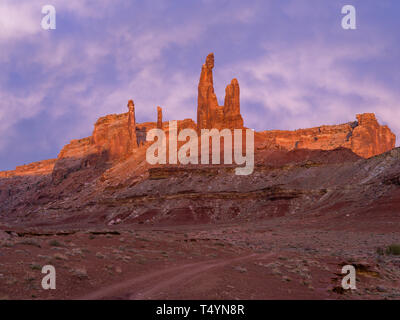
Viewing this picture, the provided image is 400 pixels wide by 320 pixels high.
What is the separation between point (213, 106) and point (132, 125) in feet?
101

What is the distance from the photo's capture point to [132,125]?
11769cm

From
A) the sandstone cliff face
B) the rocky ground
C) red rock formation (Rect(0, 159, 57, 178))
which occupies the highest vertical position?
the sandstone cliff face

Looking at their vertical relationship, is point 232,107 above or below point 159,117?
below

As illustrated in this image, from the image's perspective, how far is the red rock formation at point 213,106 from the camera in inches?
3595

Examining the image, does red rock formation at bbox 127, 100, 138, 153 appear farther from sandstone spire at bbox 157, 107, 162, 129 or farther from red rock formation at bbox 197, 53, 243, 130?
red rock formation at bbox 197, 53, 243, 130

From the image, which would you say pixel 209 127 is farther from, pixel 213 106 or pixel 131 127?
pixel 131 127

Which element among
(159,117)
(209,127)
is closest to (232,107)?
(209,127)

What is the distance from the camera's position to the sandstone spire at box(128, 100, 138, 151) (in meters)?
114

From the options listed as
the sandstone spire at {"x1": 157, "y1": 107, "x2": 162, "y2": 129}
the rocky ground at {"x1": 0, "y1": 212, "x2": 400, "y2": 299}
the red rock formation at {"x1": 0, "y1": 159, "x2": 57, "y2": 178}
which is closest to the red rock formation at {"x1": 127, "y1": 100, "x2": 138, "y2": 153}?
the sandstone spire at {"x1": 157, "y1": 107, "x2": 162, "y2": 129}

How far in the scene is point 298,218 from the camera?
5062cm

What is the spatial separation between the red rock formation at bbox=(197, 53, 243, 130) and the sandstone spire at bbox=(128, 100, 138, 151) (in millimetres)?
24216

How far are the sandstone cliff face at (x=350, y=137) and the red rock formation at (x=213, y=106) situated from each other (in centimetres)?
2866
